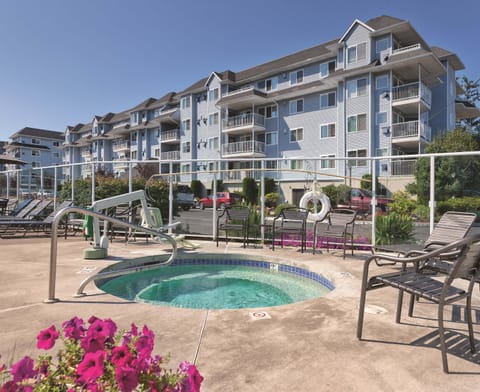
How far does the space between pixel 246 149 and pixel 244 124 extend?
2.40 m

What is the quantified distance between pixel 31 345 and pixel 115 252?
4141 millimetres

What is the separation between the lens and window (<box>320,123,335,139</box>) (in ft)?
85.9

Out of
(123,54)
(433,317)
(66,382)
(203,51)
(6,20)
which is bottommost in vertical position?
(433,317)

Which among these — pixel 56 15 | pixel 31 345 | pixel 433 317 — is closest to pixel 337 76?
pixel 56 15

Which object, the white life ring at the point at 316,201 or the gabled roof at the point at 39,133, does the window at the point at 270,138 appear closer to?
the white life ring at the point at 316,201

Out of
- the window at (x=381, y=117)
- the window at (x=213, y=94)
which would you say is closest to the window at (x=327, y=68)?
the window at (x=381, y=117)

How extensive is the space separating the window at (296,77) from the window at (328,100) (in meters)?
2.98

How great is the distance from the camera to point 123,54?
15.7 meters

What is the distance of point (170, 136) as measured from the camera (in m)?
39.1

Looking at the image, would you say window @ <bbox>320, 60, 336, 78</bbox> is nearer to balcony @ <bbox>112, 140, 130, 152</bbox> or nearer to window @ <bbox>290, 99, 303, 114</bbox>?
window @ <bbox>290, 99, 303, 114</bbox>

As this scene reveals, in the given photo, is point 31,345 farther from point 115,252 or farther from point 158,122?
point 158,122

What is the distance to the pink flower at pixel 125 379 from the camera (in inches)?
40.5

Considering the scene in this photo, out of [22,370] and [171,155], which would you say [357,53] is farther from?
[22,370]

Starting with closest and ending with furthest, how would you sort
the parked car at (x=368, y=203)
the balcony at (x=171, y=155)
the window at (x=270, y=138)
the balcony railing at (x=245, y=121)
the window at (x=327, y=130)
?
the parked car at (x=368, y=203)
the window at (x=327, y=130)
the balcony railing at (x=245, y=121)
the window at (x=270, y=138)
the balcony at (x=171, y=155)
